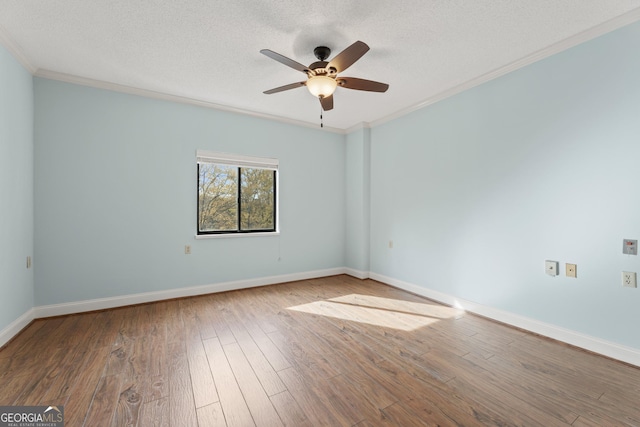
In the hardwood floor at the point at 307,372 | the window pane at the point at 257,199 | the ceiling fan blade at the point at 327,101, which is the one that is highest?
the ceiling fan blade at the point at 327,101

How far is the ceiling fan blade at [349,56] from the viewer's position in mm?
1859

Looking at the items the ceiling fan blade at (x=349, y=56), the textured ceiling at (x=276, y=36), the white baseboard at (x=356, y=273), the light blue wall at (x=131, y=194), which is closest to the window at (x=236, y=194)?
the light blue wall at (x=131, y=194)

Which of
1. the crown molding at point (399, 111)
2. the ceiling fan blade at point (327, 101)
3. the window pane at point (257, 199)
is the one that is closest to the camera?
the crown molding at point (399, 111)

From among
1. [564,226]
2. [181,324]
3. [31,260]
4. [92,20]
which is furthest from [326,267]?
[92,20]

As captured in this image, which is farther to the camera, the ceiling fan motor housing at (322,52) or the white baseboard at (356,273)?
the white baseboard at (356,273)

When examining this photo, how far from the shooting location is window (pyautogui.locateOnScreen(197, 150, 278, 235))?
3705 mm

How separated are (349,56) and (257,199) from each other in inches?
102

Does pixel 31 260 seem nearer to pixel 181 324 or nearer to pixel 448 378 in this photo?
pixel 181 324

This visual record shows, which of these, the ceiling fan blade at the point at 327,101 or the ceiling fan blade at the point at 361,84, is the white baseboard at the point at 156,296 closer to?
the ceiling fan blade at the point at 327,101

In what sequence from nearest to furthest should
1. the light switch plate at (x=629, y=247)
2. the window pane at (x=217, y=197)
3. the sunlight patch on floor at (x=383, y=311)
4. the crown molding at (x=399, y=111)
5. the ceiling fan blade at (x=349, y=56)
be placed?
the ceiling fan blade at (x=349, y=56), the light switch plate at (x=629, y=247), the crown molding at (x=399, y=111), the sunlight patch on floor at (x=383, y=311), the window pane at (x=217, y=197)

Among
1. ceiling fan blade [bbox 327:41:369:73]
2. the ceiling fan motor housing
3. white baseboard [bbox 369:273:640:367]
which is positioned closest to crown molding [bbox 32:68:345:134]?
the ceiling fan motor housing

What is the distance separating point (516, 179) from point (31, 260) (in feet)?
16.1

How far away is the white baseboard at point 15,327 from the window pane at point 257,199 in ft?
7.57

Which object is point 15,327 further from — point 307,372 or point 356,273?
point 356,273
